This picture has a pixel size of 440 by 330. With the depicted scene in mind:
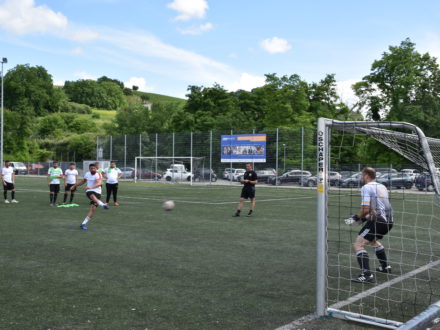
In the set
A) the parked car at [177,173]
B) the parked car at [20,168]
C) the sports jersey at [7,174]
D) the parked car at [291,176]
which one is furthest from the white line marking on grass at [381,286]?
the parked car at [20,168]

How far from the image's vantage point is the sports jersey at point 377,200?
640cm

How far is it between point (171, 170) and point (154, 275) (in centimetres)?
3699

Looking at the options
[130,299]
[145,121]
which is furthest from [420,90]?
[130,299]

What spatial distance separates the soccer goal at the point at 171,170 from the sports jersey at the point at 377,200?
111 ft

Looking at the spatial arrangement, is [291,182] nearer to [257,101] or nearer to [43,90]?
[257,101]

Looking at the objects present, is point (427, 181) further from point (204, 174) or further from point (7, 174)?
point (204, 174)

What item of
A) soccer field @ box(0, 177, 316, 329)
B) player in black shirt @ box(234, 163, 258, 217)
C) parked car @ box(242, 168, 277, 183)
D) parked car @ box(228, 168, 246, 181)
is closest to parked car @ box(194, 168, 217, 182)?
parked car @ box(228, 168, 246, 181)

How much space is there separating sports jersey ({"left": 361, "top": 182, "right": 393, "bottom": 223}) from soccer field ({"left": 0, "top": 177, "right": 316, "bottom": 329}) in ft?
4.53

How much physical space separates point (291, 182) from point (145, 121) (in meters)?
44.9

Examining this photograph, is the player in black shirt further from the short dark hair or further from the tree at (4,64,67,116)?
the tree at (4,64,67,116)

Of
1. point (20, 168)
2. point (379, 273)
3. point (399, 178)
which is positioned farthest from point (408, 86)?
point (20, 168)

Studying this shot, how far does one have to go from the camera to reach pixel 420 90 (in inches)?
1877

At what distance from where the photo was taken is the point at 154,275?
6.69m

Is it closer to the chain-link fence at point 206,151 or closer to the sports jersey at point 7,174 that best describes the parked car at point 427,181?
the sports jersey at point 7,174
